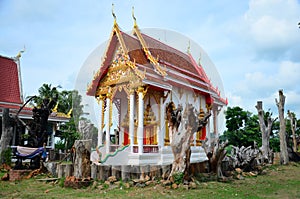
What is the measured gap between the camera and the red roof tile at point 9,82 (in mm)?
16688

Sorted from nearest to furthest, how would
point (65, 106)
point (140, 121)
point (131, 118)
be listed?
point (140, 121)
point (131, 118)
point (65, 106)

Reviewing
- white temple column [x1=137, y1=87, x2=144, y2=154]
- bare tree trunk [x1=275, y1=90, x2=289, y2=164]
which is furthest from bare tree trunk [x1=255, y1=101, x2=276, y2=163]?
white temple column [x1=137, y1=87, x2=144, y2=154]

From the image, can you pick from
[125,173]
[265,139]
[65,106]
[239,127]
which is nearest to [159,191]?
[125,173]

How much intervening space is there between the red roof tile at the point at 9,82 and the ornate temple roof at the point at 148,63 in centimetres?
780

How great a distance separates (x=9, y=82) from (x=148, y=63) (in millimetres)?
11649

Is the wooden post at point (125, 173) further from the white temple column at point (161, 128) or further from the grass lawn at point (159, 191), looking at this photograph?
the white temple column at point (161, 128)

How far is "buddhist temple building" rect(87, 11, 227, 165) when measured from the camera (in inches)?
370

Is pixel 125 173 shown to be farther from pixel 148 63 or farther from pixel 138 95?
pixel 148 63

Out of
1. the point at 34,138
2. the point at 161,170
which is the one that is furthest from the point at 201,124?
Answer: the point at 34,138

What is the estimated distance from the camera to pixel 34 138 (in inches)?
412

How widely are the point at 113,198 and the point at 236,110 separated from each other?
2070 cm

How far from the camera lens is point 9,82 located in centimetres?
1777

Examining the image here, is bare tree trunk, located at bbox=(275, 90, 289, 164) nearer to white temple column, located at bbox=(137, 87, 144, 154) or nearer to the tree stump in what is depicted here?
white temple column, located at bbox=(137, 87, 144, 154)

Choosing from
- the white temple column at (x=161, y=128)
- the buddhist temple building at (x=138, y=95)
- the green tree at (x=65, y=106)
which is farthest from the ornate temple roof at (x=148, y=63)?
the green tree at (x=65, y=106)
